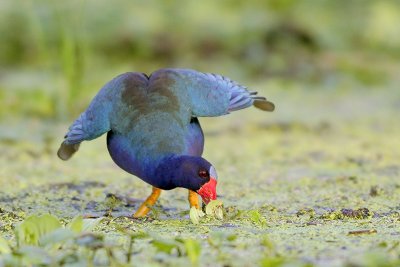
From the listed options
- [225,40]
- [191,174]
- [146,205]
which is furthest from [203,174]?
[225,40]

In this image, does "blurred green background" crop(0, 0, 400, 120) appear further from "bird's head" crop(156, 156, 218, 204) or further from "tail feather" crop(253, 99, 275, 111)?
"bird's head" crop(156, 156, 218, 204)

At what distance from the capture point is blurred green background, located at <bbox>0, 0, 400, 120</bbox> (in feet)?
31.9

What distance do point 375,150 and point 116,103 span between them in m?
2.67

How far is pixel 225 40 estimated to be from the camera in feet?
34.1

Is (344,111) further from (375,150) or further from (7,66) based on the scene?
(7,66)

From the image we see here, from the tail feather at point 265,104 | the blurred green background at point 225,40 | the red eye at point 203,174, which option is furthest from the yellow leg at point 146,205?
the blurred green background at point 225,40

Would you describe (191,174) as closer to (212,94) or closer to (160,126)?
(160,126)

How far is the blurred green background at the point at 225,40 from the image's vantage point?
971 cm

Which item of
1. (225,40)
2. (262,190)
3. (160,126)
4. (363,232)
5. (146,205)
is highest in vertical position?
(225,40)

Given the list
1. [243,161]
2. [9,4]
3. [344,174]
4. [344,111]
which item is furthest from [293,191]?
[9,4]

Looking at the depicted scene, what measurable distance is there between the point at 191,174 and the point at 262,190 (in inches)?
54.8

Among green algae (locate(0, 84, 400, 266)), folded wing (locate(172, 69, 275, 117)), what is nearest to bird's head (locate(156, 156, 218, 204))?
green algae (locate(0, 84, 400, 266))

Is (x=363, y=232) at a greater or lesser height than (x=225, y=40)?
lesser

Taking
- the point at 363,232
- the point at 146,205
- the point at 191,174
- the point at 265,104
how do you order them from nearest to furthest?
the point at 363,232 → the point at 191,174 → the point at 146,205 → the point at 265,104
